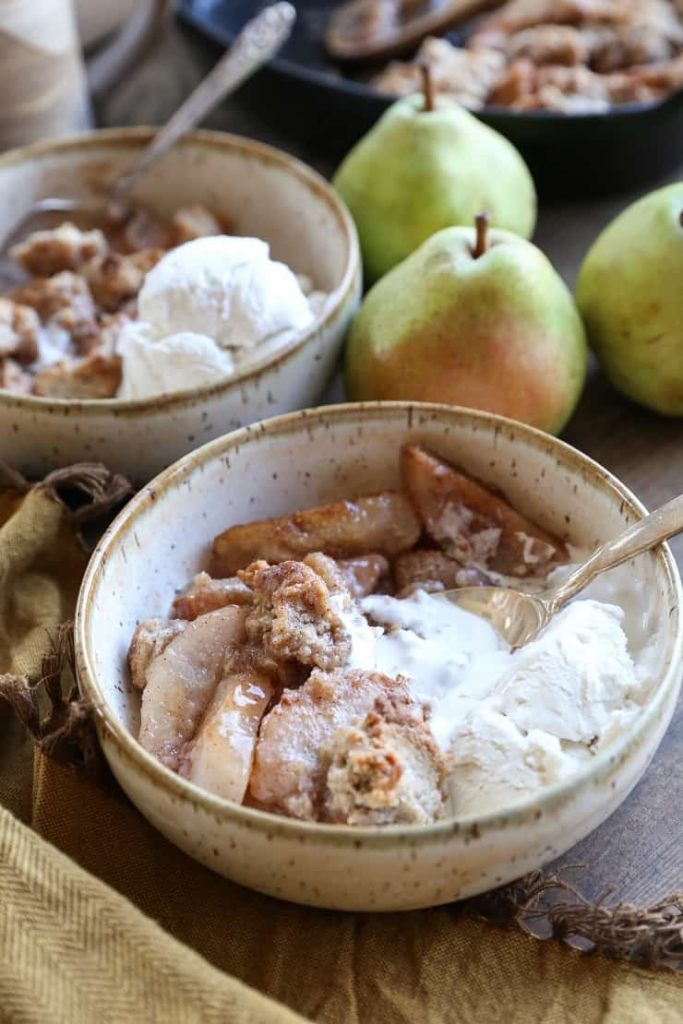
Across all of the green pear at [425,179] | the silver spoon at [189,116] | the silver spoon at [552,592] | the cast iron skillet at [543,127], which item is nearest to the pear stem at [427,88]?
the green pear at [425,179]

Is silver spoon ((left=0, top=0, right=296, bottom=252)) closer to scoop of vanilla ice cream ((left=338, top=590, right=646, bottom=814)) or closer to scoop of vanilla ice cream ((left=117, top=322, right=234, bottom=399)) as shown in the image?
scoop of vanilla ice cream ((left=117, top=322, right=234, bottom=399))

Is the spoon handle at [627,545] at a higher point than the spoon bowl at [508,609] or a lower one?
higher

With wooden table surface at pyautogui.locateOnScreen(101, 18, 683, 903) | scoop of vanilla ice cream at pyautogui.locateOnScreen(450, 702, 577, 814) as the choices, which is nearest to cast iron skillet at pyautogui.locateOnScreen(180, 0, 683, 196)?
wooden table surface at pyautogui.locateOnScreen(101, 18, 683, 903)

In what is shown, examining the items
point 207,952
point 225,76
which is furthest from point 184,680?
point 225,76

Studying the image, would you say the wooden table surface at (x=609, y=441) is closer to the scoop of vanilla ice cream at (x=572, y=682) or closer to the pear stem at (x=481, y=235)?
the scoop of vanilla ice cream at (x=572, y=682)

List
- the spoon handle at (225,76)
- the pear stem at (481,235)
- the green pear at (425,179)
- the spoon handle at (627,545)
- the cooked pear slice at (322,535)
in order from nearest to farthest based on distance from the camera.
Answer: the spoon handle at (627,545) < the cooked pear slice at (322,535) < the pear stem at (481,235) < the green pear at (425,179) < the spoon handle at (225,76)

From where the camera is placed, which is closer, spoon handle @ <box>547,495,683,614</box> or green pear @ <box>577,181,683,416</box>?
spoon handle @ <box>547,495,683,614</box>

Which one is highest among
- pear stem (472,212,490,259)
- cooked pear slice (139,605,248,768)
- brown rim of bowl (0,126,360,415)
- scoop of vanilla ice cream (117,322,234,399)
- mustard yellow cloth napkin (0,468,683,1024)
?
pear stem (472,212,490,259)
